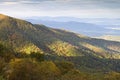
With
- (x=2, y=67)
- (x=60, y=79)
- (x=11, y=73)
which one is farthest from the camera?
(x=2, y=67)

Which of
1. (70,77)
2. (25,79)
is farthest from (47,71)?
(25,79)

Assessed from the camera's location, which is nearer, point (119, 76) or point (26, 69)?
point (26, 69)

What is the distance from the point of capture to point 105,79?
147m

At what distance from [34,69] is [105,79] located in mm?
32286

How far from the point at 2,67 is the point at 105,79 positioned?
151ft

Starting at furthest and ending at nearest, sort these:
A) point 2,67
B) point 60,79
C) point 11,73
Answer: point 2,67 → point 60,79 → point 11,73

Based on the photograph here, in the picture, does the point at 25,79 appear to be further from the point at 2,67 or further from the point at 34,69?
the point at 2,67

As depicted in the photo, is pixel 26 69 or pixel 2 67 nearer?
pixel 26 69

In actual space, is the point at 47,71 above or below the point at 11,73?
below

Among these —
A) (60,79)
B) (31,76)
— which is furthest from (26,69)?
(60,79)

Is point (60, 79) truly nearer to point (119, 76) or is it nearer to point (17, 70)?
point (17, 70)

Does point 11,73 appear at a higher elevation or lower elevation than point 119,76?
higher

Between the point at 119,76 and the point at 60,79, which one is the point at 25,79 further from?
the point at 119,76

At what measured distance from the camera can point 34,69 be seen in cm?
13938
